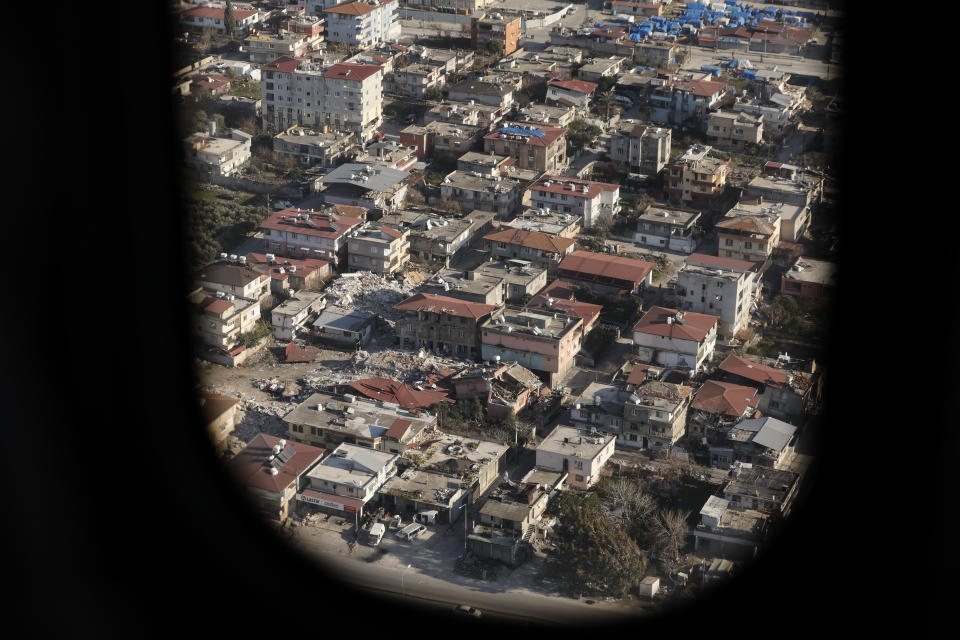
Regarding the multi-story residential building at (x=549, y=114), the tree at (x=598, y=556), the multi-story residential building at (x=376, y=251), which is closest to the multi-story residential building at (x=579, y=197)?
the multi-story residential building at (x=376, y=251)

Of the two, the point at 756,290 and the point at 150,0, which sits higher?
the point at 150,0

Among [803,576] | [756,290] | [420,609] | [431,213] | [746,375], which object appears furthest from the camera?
[431,213]

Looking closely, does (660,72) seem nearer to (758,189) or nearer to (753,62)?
(753,62)

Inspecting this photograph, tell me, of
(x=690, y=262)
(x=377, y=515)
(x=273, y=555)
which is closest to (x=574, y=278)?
(x=690, y=262)

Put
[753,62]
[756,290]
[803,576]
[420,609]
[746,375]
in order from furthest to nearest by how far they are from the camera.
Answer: [753,62], [756,290], [746,375], [420,609], [803,576]

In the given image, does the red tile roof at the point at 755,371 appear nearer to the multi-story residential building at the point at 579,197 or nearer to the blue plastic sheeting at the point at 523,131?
the multi-story residential building at the point at 579,197

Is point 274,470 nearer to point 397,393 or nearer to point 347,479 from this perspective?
point 347,479
